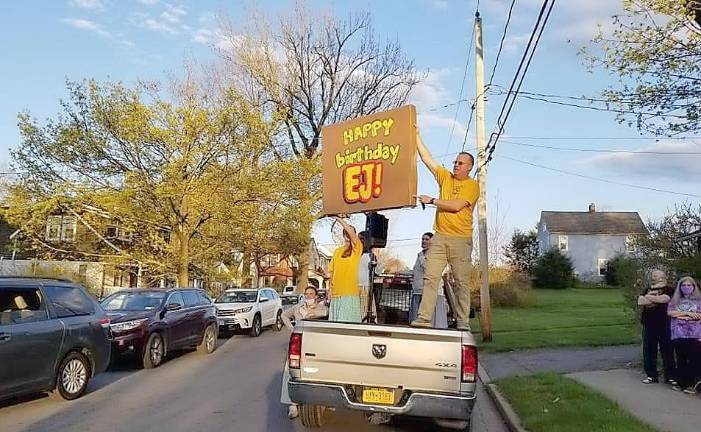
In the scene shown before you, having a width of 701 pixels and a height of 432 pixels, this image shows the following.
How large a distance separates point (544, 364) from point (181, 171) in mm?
18044

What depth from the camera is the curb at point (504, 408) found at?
331 inches

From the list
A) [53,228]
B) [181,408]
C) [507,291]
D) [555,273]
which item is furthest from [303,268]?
[181,408]

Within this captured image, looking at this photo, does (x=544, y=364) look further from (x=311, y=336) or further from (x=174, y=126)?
(x=174, y=126)

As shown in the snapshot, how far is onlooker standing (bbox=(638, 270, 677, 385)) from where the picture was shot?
1043 centimetres

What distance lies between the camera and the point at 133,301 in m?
15.8

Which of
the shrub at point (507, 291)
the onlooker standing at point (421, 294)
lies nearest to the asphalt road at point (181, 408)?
the onlooker standing at point (421, 294)

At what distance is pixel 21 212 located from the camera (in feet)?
91.8

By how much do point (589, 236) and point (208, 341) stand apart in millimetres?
57926

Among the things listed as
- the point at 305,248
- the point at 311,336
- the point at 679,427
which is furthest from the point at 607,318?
the point at 311,336

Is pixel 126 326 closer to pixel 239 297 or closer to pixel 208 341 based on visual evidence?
pixel 208 341

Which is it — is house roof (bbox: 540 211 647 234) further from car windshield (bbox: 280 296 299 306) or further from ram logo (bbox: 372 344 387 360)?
ram logo (bbox: 372 344 387 360)

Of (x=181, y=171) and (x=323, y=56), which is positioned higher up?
(x=323, y=56)

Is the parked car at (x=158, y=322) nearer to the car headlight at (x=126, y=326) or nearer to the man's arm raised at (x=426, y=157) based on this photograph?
the car headlight at (x=126, y=326)

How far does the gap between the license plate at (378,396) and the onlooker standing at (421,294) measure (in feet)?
7.56
